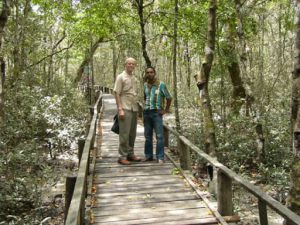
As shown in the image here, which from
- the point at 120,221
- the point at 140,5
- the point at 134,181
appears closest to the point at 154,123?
the point at 134,181

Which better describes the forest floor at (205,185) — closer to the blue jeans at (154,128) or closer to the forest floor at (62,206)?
the forest floor at (62,206)

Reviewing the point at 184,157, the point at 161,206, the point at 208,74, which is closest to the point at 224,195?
the point at 161,206

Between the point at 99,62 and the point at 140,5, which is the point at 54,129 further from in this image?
the point at 99,62

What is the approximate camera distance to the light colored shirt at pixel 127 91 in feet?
25.6

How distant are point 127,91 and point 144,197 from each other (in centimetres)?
243

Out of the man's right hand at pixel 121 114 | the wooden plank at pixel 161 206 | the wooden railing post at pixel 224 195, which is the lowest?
the wooden plank at pixel 161 206

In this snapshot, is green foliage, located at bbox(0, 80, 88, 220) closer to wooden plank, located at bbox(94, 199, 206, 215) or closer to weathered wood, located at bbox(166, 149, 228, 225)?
wooden plank, located at bbox(94, 199, 206, 215)

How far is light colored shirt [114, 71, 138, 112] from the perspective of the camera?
25.6ft

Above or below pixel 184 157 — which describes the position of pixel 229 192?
below

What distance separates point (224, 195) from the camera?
5566 mm

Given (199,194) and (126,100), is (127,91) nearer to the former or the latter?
(126,100)

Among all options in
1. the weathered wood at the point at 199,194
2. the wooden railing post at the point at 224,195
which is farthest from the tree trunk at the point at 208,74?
the wooden railing post at the point at 224,195

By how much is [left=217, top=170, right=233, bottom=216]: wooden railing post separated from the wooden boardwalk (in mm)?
204

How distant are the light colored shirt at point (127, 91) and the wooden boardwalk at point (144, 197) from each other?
1353 mm
